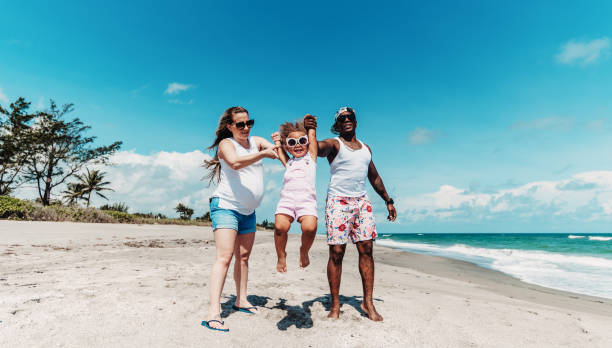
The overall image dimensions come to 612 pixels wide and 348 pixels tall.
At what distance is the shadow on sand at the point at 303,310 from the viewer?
13.0 feet

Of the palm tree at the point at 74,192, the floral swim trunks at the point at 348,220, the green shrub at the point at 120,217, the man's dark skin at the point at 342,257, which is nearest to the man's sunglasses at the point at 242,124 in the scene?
the man's dark skin at the point at 342,257

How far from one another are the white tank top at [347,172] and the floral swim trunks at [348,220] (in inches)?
3.5

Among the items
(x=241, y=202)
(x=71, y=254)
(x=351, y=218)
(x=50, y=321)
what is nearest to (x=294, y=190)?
(x=241, y=202)

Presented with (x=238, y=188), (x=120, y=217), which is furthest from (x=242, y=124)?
(x=120, y=217)

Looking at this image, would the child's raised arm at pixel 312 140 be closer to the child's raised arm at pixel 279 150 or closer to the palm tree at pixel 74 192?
the child's raised arm at pixel 279 150

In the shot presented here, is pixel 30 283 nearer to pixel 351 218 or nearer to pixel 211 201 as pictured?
pixel 211 201

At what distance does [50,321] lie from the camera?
363 centimetres

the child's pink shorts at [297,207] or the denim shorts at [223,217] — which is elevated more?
the child's pink shorts at [297,207]

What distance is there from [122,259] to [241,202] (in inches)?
211

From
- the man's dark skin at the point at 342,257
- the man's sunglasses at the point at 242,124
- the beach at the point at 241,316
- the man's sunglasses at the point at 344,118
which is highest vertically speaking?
the man's sunglasses at the point at 344,118

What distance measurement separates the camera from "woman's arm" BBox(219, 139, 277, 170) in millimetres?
3408

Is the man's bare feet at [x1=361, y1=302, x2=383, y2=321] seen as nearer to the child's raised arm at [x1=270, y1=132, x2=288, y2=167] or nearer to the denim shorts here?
the denim shorts

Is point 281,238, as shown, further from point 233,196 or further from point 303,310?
point 303,310

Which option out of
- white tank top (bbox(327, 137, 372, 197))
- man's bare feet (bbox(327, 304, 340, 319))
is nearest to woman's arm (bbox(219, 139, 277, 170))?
white tank top (bbox(327, 137, 372, 197))
